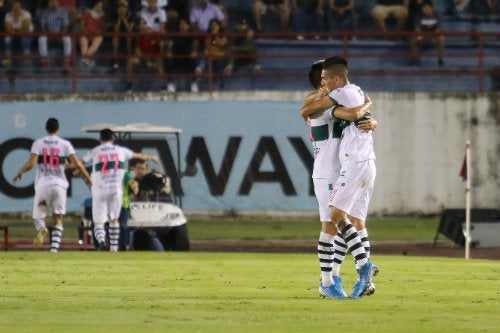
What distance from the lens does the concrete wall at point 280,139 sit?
35500 millimetres

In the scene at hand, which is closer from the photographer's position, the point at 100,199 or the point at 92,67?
the point at 100,199

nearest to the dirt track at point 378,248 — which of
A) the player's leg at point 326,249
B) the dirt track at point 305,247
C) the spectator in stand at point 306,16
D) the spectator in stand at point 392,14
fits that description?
the dirt track at point 305,247

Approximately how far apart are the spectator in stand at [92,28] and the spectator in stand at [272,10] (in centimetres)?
352

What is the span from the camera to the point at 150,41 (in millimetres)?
36625

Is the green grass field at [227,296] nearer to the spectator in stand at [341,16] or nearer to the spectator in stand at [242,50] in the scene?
the spectator in stand at [242,50]

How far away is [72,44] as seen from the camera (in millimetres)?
36438

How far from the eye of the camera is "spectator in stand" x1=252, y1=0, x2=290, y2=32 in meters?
37.9

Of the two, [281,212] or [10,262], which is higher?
[10,262]

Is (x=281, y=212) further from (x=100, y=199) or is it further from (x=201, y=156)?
(x=100, y=199)

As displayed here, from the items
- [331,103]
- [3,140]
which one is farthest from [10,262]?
[3,140]

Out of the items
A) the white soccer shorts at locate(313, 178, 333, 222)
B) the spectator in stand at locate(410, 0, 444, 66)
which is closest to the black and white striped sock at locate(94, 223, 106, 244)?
the spectator in stand at locate(410, 0, 444, 66)

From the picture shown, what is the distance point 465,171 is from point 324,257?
43.3ft

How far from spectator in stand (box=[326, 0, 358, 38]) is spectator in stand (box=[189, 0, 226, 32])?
2.69 metres

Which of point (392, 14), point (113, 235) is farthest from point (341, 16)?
point (113, 235)
